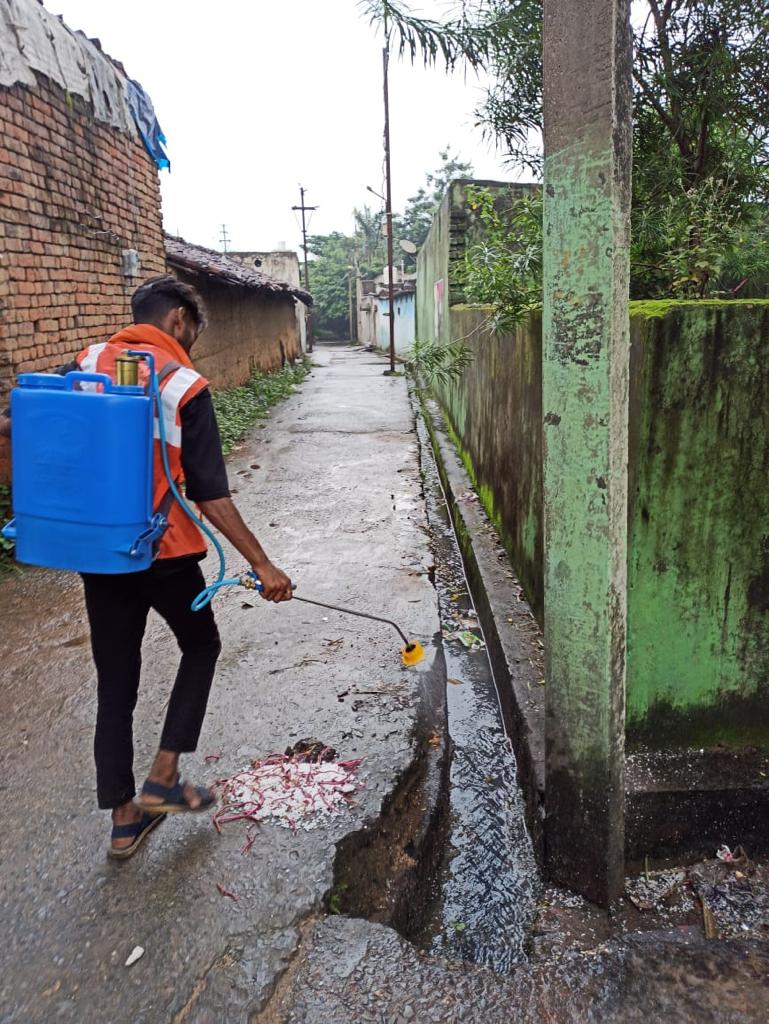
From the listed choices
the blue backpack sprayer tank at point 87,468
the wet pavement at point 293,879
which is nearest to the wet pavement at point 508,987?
the wet pavement at point 293,879

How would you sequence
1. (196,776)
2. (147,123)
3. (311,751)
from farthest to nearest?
1. (147,123)
2. (311,751)
3. (196,776)

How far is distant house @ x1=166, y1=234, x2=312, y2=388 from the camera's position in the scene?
432 inches

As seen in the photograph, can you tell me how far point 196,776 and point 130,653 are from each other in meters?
0.68

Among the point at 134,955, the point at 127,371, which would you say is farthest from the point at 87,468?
the point at 134,955

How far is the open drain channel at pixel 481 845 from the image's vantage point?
88.7 inches

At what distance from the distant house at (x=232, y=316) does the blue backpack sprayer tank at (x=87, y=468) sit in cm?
740

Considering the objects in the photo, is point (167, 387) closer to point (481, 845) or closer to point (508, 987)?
point (508, 987)

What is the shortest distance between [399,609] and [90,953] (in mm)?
2456

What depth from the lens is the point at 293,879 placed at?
7.02 feet

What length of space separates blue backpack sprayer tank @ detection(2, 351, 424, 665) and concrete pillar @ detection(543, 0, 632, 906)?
42.5 inches

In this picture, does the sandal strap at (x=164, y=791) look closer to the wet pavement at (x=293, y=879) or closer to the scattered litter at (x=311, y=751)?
the wet pavement at (x=293, y=879)

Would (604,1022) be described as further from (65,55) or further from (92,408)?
(65,55)

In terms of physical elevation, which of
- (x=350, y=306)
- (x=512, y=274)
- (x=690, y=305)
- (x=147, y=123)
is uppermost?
(x=350, y=306)

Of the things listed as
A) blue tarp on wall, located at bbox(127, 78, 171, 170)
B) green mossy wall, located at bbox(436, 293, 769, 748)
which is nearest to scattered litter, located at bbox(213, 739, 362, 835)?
green mossy wall, located at bbox(436, 293, 769, 748)
